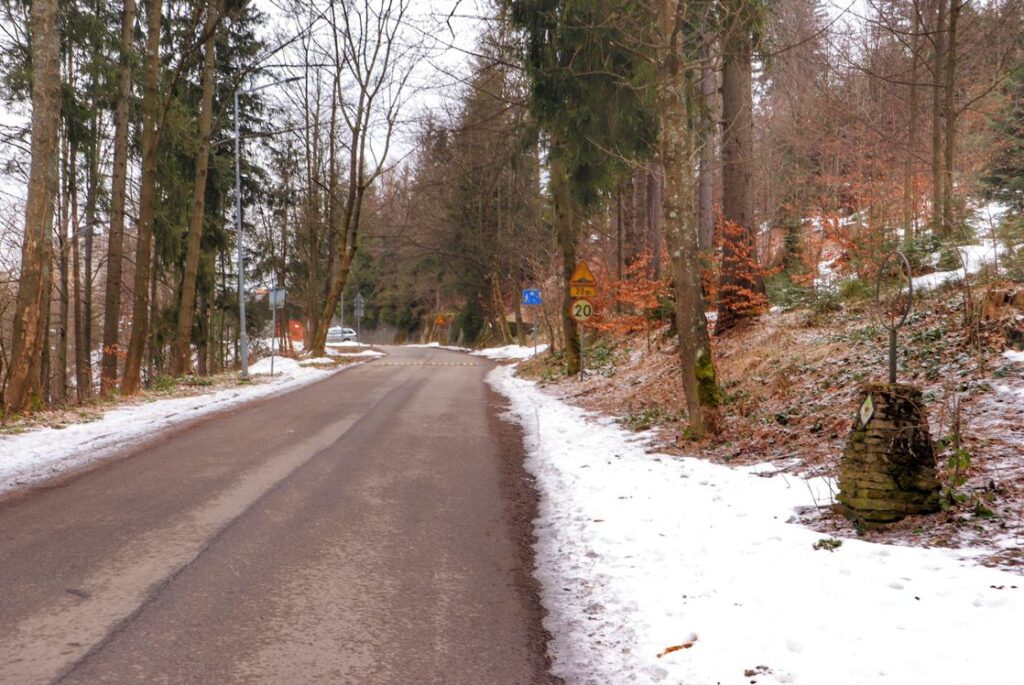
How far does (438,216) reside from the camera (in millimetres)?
46062

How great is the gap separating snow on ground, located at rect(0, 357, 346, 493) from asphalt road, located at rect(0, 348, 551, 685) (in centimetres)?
60

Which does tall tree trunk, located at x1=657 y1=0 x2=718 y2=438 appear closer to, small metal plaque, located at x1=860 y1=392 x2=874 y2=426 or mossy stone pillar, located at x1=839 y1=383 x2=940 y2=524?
small metal plaque, located at x1=860 y1=392 x2=874 y2=426

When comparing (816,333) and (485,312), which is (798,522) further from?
(485,312)

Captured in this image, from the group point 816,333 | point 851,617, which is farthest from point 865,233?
point 851,617

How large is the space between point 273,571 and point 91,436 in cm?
714

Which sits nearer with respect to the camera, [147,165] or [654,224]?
[147,165]

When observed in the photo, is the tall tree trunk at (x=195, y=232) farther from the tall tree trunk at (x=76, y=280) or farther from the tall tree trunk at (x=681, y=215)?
the tall tree trunk at (x=681, y=215)

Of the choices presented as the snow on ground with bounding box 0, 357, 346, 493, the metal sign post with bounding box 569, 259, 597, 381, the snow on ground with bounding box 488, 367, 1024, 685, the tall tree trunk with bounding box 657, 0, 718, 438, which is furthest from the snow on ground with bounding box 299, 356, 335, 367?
the snow on ground with bounding box 488, 367, 1024, 685

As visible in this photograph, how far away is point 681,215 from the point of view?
900cm

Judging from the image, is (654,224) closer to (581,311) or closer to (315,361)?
(581,311)

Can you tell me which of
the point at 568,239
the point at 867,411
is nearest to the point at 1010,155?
the point at 568,239

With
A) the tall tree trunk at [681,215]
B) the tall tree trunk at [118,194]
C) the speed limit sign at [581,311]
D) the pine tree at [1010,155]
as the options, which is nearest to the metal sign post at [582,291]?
the speed limit sign at [581,311]

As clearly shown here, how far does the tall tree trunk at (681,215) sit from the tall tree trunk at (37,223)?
32.8 feet

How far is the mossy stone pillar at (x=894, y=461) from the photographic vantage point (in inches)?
211
